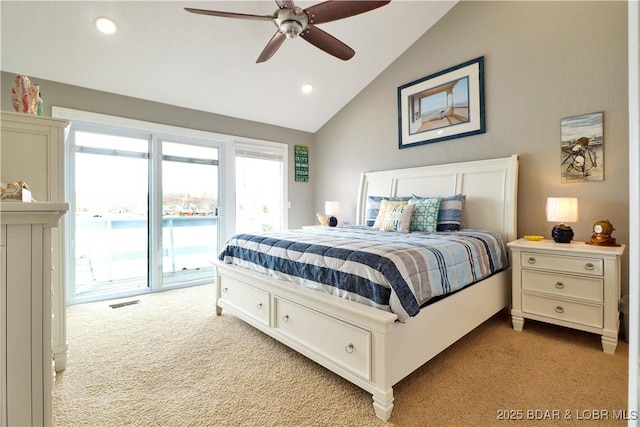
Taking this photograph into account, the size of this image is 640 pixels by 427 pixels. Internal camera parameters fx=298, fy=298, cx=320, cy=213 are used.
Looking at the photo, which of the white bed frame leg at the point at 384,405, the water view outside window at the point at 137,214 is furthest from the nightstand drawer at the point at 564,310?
the water view outside window at the point at 137,214

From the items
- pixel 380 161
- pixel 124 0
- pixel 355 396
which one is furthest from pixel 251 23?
pixel 355 396

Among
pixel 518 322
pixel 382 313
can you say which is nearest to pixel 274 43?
pixel 382 313

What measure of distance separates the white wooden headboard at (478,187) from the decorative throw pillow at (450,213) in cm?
21

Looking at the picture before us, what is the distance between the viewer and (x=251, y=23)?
9.68 ft

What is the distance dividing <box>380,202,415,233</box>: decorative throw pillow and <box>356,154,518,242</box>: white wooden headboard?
671mm

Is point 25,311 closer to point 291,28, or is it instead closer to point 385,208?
point 291,28

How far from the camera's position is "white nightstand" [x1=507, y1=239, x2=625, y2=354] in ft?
6.93

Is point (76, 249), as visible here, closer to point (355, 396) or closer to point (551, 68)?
point (355, 396)

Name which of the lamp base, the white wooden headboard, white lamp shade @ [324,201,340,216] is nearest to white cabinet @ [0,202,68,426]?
the lamp base

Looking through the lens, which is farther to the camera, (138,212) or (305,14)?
(138,212)

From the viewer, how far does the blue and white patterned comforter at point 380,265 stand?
5.29 feet

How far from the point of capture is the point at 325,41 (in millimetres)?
2498

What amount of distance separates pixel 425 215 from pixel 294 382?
1982 mm

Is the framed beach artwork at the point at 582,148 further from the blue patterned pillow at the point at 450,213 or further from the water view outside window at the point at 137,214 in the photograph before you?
the water view outside window at the point at 137,214
